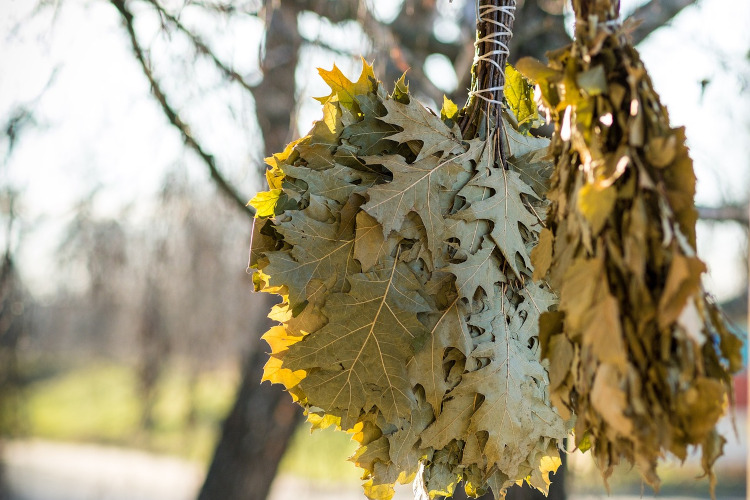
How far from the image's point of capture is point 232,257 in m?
2.57

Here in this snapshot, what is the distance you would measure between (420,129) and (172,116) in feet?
4.07

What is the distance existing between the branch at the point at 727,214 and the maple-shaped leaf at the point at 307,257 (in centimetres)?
153

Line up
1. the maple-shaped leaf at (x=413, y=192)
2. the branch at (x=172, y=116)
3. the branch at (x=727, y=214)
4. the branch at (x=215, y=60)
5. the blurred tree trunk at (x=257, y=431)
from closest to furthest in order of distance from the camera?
the maple-shaped leaf at (x=413, y=192), the branch at (x=172, y=116), the branch at (x=215, y=60), the branch at (x=727, y=214), the blurred tree trunk at (x=257, y=431)

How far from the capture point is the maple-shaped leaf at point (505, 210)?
0.63 meters

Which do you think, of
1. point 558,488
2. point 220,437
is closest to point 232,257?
point 220,437

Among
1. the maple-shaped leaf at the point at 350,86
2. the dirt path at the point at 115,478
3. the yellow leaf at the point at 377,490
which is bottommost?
the yellow leaf at the point at 377,490

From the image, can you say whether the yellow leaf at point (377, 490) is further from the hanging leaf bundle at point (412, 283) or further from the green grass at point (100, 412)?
the green grass at point (100, 412)

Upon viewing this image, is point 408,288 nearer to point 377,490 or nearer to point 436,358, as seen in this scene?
point 436,358

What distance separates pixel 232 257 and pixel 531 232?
2.03m

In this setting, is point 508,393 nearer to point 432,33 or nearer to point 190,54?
point 190,54

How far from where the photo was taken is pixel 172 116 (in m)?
1.73

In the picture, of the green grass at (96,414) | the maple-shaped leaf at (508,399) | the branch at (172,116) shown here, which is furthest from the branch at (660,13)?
the green grass at (96,414)

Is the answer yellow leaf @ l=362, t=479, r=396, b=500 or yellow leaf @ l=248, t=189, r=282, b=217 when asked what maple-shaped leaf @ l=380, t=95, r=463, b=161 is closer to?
yellow leaf @ l=248, t=189, r=282, b=217

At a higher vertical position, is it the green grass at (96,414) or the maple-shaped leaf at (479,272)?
the green grass at (96,414)
